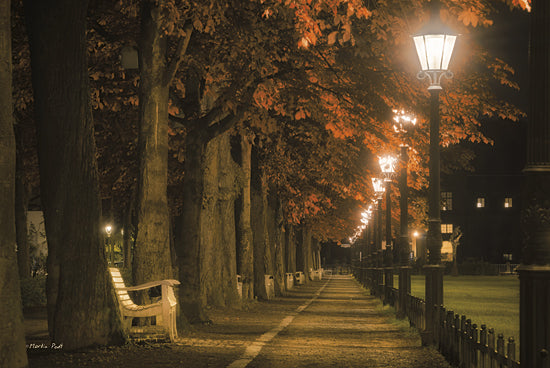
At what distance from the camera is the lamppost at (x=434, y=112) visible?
14188 mm

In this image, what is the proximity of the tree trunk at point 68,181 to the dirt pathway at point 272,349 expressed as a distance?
516 millimetres

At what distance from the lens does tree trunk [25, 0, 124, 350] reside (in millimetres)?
13242

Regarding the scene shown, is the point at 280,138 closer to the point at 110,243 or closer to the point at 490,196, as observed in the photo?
the point at 110,243

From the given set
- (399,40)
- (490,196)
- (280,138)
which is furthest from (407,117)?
(490,196)

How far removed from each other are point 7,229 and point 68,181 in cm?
429

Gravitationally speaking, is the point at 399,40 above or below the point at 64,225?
above

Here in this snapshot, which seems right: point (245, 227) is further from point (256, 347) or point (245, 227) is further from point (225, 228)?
point (256, 347)

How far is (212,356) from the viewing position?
13.6m

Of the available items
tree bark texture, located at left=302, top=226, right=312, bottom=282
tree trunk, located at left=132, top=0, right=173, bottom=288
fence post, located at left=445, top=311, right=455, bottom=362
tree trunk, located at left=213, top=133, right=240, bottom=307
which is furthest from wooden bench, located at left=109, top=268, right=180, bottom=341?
tree bark texture, located at left=302, top=226, right=312, bottom=282

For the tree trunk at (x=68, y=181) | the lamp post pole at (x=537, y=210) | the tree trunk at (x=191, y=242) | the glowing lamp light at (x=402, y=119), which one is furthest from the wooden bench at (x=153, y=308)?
the glowing lamp light at (x=402, y=119)

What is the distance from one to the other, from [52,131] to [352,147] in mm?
22453

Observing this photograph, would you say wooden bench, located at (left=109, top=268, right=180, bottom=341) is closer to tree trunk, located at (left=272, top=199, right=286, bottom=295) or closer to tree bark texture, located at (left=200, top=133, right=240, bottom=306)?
tree bark texture, located at (left=200, top=133, right=240, bottom=306)

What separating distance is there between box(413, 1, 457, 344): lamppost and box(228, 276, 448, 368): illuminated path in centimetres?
107

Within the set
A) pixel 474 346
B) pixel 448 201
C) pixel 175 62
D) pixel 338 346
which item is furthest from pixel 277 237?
pixel 448 201
